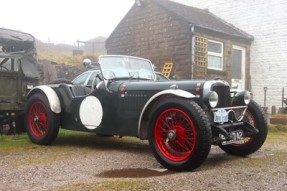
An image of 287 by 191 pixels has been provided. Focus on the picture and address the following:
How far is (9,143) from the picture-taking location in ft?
24.7

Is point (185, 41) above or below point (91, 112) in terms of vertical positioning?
above

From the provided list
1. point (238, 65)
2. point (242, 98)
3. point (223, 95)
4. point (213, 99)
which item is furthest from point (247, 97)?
point (238, 65)

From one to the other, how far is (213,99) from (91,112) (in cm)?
233

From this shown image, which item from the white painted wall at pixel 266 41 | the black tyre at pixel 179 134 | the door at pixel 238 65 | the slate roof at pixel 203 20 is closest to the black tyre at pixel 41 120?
the black tyre at pixel 179 134

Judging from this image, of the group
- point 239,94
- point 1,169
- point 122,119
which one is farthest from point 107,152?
point 239,94

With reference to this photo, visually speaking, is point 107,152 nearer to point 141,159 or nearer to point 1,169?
point 141,159

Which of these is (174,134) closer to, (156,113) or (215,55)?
(156,113)

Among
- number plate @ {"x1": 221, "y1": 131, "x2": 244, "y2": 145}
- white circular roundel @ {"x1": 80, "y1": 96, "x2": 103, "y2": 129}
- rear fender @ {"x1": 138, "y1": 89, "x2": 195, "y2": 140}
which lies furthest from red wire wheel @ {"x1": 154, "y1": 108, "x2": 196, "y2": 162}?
white circular roundel @ {"x1": 80, "y1": 96, "x2": 103, "y2": 129}

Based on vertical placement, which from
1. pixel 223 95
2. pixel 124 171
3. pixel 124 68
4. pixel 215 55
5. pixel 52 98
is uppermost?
pixel 215 55

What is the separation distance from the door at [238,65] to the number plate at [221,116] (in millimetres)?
13325

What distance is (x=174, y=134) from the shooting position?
17.2 ft

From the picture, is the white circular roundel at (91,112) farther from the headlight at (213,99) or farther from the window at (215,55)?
the window at (215,55)

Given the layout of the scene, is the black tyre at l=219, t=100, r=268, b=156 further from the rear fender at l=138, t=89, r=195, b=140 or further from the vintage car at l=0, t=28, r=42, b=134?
the vintage car at l=0, t=28, r=42, b=134

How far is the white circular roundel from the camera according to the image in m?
6.61
